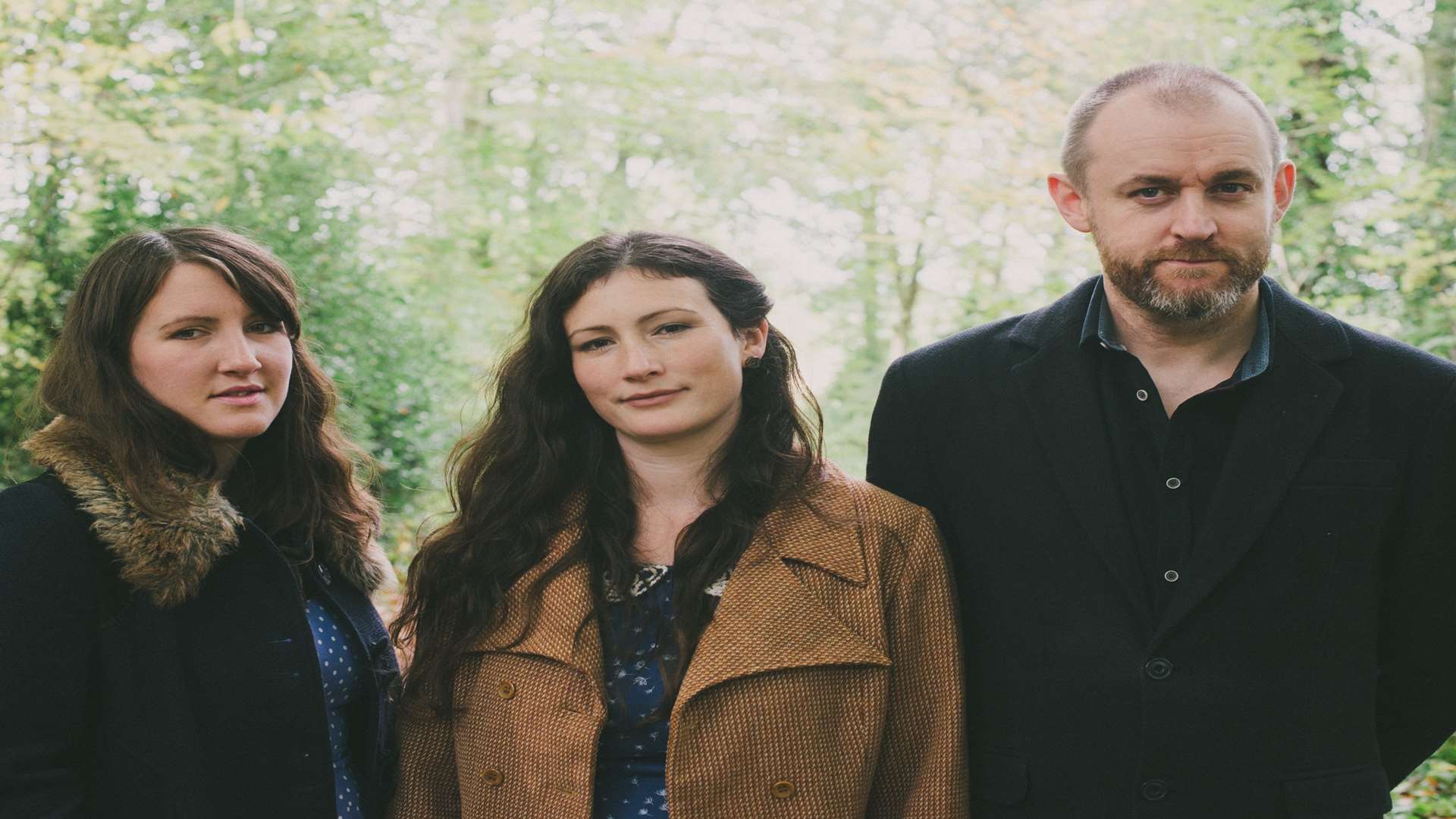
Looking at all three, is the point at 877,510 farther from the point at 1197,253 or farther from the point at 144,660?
the point at 144,660

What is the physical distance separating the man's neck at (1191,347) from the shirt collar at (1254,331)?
18 millimetres

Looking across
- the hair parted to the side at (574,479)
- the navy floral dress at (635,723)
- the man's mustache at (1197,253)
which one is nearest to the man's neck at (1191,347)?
the man's mustache at (1197,253)

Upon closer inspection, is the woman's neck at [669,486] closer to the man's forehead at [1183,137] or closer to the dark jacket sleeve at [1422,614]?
the man's forehead at [1183,137]

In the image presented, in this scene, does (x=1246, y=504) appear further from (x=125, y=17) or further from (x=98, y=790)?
(x=125, y=17)

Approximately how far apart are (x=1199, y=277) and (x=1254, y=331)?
24 centimetres

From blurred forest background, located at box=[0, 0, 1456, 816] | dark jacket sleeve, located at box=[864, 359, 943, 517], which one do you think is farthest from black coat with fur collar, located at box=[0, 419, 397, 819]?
blurred forest background, located at box=[0, 0, 1456, 816]

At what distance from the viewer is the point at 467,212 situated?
11.5 meters

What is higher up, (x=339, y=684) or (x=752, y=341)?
(x=752, y=341)

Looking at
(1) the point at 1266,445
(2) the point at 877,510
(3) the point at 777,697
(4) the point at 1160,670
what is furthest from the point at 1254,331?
(3) the point at 777,697

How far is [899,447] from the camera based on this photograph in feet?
9.68

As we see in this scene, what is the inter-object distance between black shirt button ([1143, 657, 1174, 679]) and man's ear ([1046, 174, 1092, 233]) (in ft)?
2.93

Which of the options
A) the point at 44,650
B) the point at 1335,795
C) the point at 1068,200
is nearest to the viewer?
the point at 44,650

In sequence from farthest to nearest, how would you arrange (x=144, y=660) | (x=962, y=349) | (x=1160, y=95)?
(x=962, y=349)
(x=1160, y=95)
(x=144, y=660)

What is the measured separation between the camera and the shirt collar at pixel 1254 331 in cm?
260
